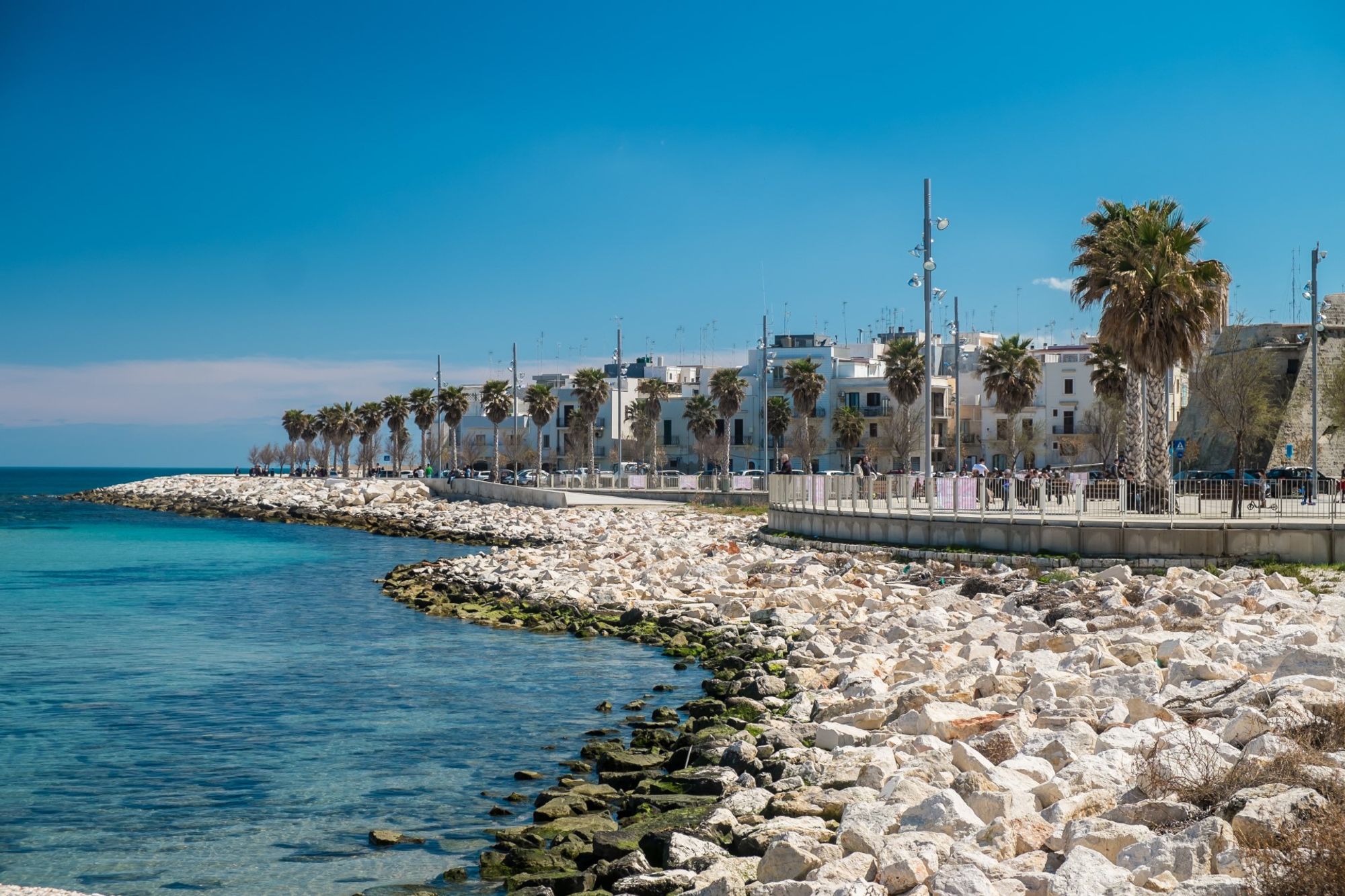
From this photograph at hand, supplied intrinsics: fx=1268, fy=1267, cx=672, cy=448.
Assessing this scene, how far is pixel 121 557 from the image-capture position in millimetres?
47906

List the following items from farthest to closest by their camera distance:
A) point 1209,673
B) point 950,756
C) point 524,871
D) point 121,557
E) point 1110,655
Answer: point 121,557
point 1110,655
point 1209,673
point 950,756
point 524,871

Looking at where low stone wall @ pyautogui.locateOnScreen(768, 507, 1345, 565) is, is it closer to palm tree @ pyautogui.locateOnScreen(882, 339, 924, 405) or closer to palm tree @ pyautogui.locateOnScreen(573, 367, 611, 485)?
palm tree @ pyautogui.locateOnScreen(882, 339, 924, 405)

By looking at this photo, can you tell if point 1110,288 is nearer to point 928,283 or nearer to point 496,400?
point 928,283

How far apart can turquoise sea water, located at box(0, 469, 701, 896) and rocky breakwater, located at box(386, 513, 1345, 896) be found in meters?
1.17

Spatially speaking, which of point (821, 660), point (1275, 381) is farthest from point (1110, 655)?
point (1275, 381)

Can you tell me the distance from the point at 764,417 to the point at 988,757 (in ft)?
184

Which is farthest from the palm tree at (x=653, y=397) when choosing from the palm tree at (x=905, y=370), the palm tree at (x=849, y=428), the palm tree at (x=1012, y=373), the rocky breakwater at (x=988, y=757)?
the rocky breakwater at (x=988, y=757)

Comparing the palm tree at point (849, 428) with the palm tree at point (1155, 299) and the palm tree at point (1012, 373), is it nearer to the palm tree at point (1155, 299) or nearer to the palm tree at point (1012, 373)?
the palm tree at point (1012, 373)

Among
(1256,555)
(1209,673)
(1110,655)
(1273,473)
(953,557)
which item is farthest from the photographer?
(1273,473)

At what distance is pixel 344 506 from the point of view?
7500 centimetres

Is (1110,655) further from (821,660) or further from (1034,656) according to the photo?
(821,660)

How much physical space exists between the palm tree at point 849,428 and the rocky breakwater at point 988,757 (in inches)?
2277

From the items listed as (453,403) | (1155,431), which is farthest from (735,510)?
(453,403)

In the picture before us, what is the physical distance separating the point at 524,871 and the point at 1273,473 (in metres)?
37.6
